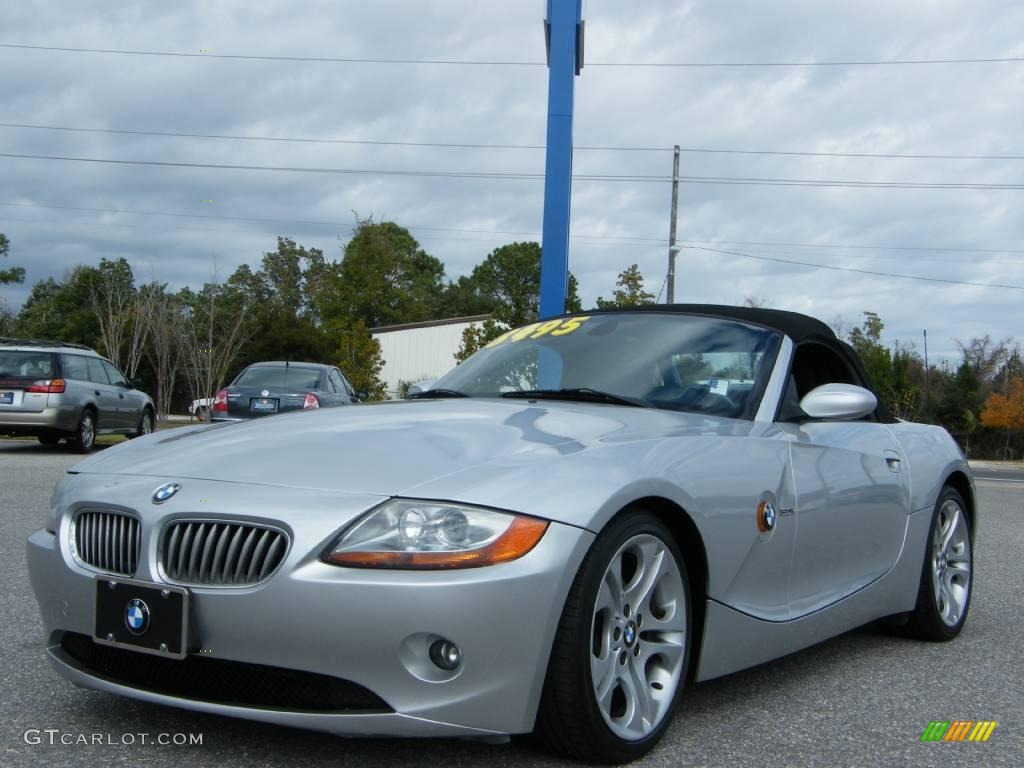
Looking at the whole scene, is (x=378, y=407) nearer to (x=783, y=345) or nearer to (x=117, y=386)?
(x=783, y=345)

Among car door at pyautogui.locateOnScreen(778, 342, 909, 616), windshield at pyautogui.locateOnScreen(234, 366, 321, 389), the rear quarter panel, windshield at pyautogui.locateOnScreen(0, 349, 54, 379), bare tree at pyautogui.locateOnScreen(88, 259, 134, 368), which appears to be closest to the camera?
car door at pyautogui.locateOnScreen(778, 342, 909, 616)

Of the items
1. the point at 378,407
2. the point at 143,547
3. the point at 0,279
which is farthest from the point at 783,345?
the point at 0,279

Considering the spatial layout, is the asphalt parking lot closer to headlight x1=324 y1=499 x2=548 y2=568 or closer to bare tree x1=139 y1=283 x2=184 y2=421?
headlight x1=324 y1=499 x2=548 y2=568

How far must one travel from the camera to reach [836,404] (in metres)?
3.71

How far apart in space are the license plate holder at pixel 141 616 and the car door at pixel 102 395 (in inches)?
559

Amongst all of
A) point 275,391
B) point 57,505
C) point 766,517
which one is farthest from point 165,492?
point 275,391

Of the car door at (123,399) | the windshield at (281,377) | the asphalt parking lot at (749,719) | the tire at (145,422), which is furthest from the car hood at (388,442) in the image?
the tire at (145,422)

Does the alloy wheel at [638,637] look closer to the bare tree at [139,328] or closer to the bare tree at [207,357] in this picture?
the bare tree at [207,357]

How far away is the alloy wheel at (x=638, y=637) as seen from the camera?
2773mm

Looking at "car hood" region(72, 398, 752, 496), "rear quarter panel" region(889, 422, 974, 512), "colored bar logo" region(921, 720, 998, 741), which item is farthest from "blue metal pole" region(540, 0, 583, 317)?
"colored bar logo" region(921, 720, 998, 741)

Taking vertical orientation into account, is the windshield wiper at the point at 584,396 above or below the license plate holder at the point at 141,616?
above

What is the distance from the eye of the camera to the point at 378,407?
11.8 feet

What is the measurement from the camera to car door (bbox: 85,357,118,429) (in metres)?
16.1

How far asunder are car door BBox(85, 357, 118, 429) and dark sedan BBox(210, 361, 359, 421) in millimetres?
1825
